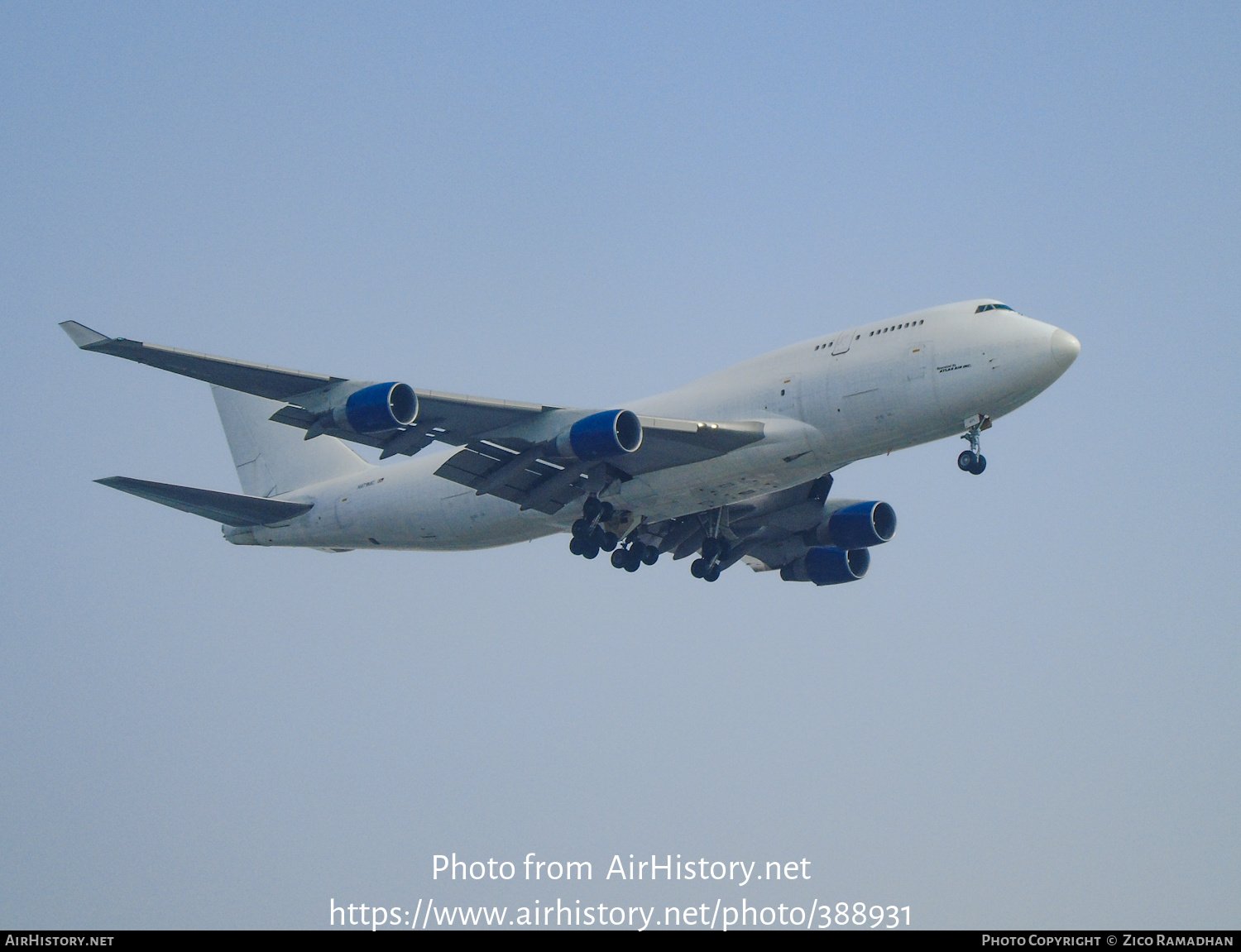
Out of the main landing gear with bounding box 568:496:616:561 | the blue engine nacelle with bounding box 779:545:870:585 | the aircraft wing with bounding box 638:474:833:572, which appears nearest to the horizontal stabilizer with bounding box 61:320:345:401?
the main landing gear with bounding box 568:496:616:561

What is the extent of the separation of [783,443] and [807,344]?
105 inches

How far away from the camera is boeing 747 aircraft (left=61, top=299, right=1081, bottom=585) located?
2958 centimetres

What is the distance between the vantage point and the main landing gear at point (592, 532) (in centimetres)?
3381

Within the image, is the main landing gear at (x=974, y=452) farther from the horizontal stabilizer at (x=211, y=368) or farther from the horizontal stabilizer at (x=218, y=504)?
the horizontal stabilizer at (x=218, y=504)

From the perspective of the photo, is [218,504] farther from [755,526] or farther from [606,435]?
[755,526]

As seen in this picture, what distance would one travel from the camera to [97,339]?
27.1 m

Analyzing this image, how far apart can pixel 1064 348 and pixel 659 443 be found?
9.37 meters

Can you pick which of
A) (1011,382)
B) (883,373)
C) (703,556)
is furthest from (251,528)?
(1011,382)

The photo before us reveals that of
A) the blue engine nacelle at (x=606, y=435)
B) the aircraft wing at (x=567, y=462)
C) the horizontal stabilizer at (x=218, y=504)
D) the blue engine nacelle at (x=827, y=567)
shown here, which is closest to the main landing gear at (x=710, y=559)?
the blue engine nacelle at (x=827, y=567)

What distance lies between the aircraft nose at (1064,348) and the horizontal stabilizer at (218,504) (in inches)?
824

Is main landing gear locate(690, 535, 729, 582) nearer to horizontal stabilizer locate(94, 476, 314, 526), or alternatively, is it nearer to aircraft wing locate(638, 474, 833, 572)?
aircraft wing locate(638, 474, 833, 572)

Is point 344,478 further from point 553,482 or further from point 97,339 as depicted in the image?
point 97,339

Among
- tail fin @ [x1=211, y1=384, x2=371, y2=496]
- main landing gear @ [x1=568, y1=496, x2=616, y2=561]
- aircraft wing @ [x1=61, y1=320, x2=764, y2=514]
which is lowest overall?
main landing gear @ [x1=568, y1=496, x2=616, y2=561]

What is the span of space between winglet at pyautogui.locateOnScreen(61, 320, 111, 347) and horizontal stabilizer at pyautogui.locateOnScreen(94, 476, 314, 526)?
6895mm
